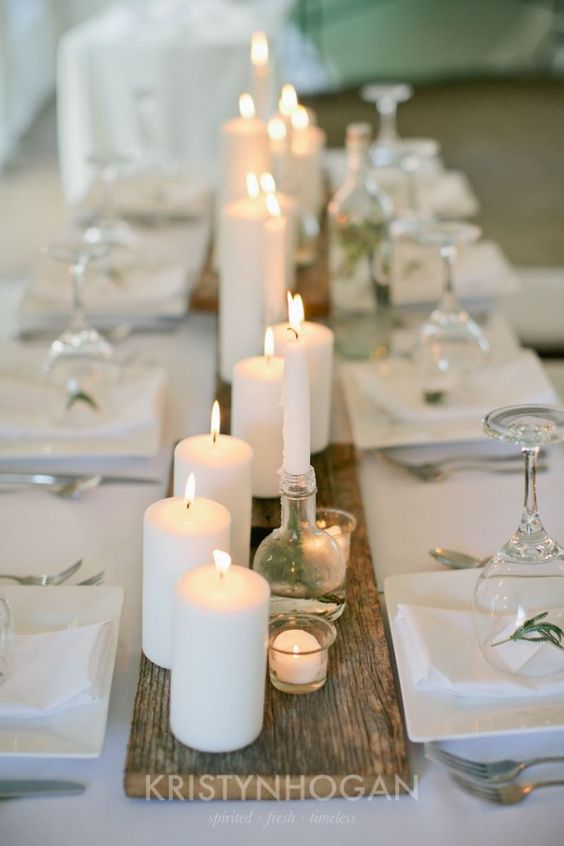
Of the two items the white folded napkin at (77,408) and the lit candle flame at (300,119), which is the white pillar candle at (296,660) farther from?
the lit candle flame at (300,119)

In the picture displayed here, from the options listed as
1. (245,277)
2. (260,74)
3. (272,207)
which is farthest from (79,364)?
(260,74)

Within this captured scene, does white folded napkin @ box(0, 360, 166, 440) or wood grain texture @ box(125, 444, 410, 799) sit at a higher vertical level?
wood grain texture @ box(125, 444, 410, 799)

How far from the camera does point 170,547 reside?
112cm

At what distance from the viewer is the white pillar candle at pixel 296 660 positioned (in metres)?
1.14

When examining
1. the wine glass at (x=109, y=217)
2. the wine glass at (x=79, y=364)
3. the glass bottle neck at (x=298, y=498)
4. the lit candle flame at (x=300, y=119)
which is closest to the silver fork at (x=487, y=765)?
the glass bottle neck at (x=298, y=498)

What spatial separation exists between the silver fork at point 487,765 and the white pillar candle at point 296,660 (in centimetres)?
13

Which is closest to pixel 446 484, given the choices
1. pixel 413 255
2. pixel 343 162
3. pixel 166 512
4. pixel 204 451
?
pixel 204 451

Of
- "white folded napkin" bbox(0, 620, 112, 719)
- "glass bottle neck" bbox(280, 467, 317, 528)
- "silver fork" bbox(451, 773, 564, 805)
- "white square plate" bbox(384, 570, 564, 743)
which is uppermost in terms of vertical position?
"glass bottle neck" bbox(280, 467, 317, 528)

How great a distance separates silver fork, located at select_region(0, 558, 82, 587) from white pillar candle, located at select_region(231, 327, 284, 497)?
27cm

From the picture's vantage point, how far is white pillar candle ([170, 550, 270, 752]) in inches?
39.3

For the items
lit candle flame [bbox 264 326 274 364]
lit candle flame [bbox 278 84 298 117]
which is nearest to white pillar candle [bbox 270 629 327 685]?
lit candle flame [bbox 264 326 274 364]

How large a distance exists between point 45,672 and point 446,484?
2.38ft

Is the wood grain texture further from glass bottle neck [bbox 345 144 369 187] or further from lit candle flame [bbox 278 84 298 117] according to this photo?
lit candle flame [bbox 278 84 298 117]

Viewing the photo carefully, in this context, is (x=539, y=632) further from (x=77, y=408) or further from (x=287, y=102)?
(x=287, y=102)
